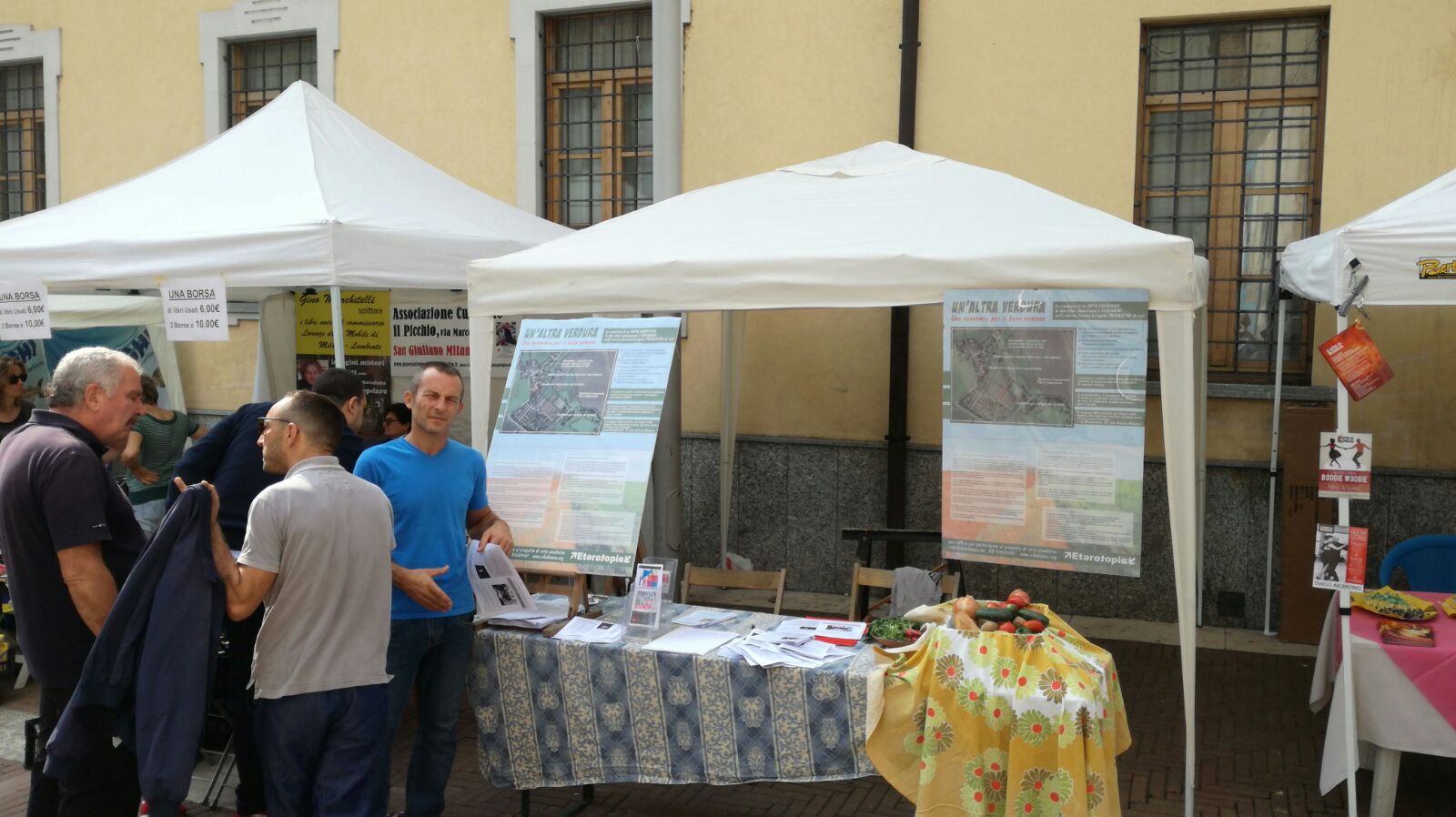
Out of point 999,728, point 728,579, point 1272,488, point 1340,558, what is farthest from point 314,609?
point 1272,488

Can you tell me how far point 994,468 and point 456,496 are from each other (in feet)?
6.42

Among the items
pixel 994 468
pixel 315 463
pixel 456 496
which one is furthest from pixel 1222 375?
pixel 315 463

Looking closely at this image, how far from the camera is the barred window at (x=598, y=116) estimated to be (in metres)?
8.55

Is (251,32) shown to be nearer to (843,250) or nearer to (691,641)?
(843,250)

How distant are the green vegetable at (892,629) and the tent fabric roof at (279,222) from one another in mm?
2839

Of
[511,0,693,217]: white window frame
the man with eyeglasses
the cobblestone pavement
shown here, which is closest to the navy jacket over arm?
the man with eyeglasses

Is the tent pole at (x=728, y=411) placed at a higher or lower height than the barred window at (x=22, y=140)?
lower

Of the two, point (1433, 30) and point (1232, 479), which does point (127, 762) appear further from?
point (1433, 30)

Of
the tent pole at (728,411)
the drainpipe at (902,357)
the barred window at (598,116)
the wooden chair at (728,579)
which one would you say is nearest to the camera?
the wooden chair at (728,579)

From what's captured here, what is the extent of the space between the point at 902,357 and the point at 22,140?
8.80 metres

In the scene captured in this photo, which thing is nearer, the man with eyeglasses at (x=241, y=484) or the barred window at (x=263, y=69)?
the man with eyeglasses at (x=241, y=484)

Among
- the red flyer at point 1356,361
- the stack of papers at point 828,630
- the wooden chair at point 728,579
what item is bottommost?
the wooden chair at point 728,579

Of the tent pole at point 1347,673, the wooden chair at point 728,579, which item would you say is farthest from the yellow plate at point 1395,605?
the wooden chair at point 728,579

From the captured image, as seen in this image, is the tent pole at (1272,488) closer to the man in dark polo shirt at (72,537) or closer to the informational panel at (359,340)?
the informational panel at (359,340)
